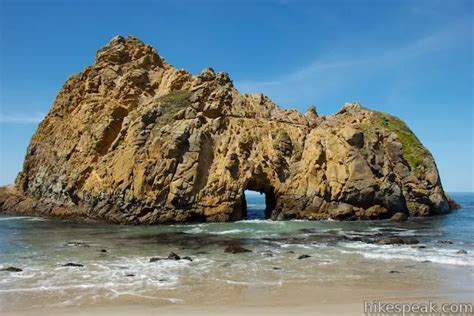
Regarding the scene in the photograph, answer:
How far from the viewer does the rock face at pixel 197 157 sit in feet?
160

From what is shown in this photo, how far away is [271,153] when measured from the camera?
173 feet

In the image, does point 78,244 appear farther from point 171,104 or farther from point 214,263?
point 171,104

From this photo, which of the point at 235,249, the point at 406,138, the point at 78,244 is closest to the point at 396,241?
the point at 235,249

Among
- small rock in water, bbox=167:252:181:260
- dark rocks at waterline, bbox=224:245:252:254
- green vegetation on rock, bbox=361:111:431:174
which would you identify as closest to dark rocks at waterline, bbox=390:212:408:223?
green vegetation on rock, bbox=361:111:431:174

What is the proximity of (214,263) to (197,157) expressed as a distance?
25297 mm

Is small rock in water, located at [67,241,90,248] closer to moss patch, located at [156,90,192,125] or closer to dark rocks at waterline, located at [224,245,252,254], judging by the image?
dark rocks at waterline, located at [224,245,252,254]

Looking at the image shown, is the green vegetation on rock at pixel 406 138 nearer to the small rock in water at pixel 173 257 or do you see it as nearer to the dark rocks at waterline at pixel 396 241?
the dark rocks at waterline at pixel 396 241

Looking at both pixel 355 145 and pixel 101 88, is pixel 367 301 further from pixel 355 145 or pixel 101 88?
pixel 101 88

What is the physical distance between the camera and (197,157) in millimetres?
49125

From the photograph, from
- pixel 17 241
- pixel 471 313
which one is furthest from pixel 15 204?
pixel 471 313

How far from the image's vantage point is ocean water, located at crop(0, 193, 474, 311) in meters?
18.2

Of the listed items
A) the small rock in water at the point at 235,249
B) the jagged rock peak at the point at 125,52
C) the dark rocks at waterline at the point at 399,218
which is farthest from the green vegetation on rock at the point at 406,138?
the small rock in water at the point at 235,249

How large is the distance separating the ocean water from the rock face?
25.1 ft

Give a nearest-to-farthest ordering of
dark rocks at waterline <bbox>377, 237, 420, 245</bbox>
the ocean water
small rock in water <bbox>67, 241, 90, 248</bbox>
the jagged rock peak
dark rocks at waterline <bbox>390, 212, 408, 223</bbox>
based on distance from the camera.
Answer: the ocean water, small rock in water <bbox>67, 241, 90, 248</bbox>, dark rocks at waterline <bbox>377, 237, 420, 245</bbox>, dark rocks at waterline <bbox>390, 212, 408, 223</bbox>, the jagged rock peak
